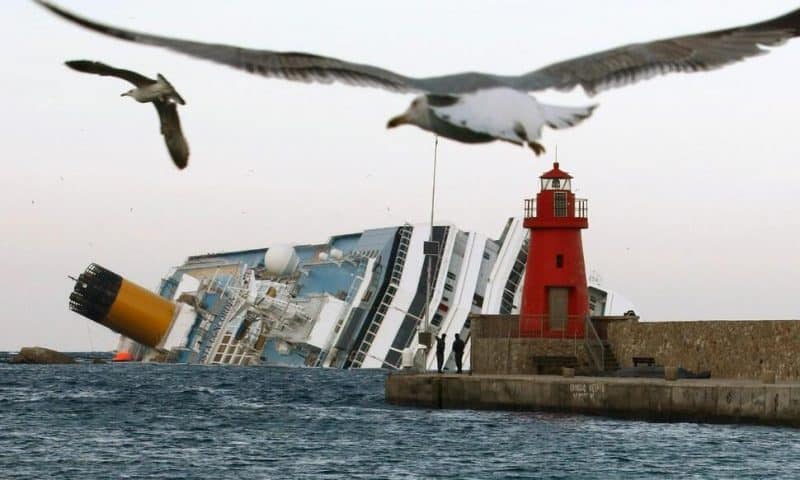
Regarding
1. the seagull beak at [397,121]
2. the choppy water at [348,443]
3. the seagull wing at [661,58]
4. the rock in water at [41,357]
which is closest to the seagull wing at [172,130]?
the seagull beak at [397,121]

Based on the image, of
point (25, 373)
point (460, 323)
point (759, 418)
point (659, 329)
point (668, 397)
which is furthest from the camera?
point (25, 373)

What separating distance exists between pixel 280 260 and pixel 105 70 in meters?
71.6

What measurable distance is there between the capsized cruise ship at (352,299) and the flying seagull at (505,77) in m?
57.6

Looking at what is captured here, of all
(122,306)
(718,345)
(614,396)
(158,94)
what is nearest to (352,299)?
(122,306)

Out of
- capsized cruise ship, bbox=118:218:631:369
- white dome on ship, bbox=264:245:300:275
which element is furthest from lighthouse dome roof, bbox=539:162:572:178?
white dome on ship, bbox=264:245:300:275

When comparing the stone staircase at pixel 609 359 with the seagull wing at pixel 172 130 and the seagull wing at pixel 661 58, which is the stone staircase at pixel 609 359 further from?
the seagull wing at pixel 172 130

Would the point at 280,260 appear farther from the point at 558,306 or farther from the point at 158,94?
the point at 158,94

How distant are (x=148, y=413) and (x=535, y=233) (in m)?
12.5

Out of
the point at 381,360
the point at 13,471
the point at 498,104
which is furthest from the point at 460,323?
the point at 498,104

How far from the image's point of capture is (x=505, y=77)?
4285mm

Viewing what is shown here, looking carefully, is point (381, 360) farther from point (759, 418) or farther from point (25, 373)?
point (759, 418)

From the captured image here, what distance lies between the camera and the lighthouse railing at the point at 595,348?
41.2 meters

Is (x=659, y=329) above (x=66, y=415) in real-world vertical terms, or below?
above

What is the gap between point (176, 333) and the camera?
76.7m
